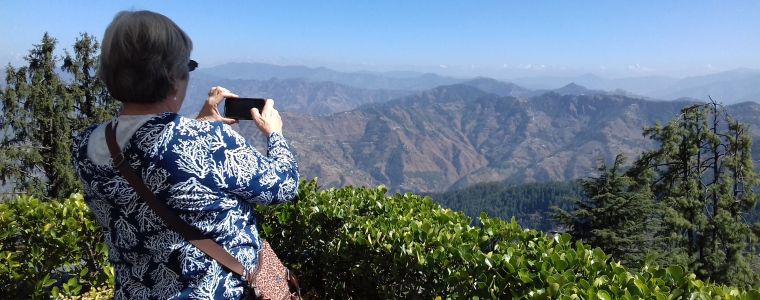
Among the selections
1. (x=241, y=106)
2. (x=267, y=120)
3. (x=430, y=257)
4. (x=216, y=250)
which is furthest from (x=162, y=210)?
(x=430, y=257)

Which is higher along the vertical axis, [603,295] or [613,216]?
[603,295]

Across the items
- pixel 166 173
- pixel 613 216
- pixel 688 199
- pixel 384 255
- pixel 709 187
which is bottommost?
pixel 613 216

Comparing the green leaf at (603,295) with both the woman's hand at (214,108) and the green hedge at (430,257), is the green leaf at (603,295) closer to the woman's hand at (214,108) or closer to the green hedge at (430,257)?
the green hedge at (430,257)

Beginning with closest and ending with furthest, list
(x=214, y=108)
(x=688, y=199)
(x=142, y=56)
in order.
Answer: (x=142, y=56), (x=214, y=108), (x=688, y=199)

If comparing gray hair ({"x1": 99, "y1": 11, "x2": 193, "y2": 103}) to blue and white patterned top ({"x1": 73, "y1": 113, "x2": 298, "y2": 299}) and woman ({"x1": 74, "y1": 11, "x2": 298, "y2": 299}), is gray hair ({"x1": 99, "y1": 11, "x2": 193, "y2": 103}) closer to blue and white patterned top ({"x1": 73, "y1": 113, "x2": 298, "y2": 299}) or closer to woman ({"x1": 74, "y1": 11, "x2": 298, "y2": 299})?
woman ({"x1": 74, "y1": 11, "x2": 298, "y2": 299})

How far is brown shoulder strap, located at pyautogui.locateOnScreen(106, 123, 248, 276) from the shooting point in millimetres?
1846

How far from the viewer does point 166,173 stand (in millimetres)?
1824

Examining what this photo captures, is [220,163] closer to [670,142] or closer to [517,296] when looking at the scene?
[517,296]

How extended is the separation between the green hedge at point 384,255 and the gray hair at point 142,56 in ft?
6.87

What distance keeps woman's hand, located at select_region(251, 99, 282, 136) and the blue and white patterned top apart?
0.80 ft

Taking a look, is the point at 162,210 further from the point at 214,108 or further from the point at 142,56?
the point at 214,108

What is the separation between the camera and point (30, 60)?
28797 mm

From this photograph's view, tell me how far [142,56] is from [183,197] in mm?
515

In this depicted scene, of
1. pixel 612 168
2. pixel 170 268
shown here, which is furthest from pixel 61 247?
pixel 612 168
